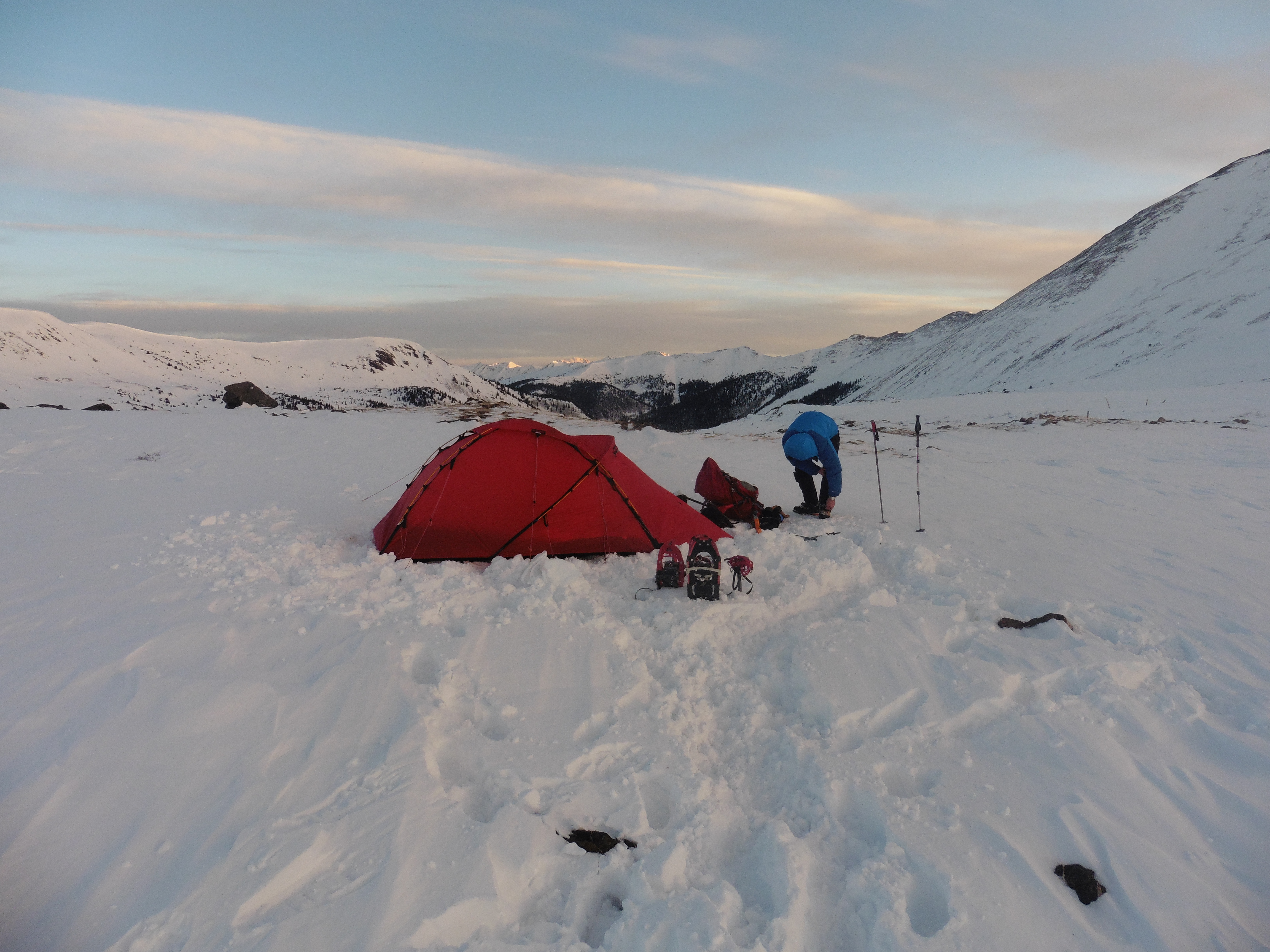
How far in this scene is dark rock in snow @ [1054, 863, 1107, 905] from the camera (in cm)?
337

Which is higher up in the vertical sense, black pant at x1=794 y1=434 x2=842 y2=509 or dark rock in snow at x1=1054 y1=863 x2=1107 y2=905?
black pant at x1=794 y1=434 x2=842 y2=509

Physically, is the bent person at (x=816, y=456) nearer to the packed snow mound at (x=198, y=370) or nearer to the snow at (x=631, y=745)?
the snow at (x=631, y=745)

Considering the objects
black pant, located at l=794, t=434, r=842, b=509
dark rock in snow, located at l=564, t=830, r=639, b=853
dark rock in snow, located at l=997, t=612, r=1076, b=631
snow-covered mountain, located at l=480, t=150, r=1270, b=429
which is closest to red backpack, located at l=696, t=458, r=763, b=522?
black pant, located at l=794, t=434, r=842, b=509

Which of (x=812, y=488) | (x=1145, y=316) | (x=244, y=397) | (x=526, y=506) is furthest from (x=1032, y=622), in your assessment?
(x=1145, y=316)

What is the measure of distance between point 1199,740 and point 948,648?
1.78m

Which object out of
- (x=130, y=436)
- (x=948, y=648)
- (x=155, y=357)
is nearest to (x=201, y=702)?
(x=948, y=648)

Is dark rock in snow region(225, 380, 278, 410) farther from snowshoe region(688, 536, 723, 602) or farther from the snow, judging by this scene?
snowshoe region(688, 536, 723, 602)

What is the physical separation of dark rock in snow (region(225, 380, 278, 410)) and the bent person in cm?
3339

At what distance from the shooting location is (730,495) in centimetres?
959

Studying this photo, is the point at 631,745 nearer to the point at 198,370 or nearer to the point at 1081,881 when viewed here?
the point at 1081,881

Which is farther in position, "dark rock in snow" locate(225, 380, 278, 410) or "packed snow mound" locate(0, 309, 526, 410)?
"packed snow mound" locate(0, 309, 526, 410)

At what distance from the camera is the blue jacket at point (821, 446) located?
380 inches

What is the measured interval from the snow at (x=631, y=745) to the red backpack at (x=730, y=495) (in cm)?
139

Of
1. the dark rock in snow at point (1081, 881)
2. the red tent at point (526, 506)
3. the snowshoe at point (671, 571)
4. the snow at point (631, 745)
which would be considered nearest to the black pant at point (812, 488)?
the snow at point (631, 745)
